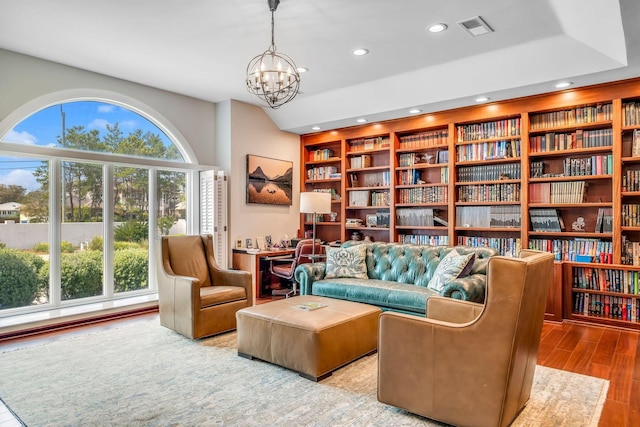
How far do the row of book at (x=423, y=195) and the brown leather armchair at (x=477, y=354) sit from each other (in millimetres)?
3342

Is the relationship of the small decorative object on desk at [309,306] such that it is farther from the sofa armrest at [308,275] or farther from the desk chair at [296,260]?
the desk chair at [296,260]

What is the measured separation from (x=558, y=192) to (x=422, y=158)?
191 cm

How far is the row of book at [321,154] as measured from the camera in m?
7.03

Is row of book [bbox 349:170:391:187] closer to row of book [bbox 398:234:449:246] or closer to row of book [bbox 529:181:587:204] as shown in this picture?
row of book [bbox 398:234:449:246]

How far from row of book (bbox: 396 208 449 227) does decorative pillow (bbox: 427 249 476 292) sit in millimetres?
1873

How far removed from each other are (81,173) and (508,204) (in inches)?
208

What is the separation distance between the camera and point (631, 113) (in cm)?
439

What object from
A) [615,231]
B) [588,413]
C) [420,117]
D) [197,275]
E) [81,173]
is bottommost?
[588,413]

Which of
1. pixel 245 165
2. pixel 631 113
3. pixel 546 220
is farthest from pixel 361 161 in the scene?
pixel 631 113

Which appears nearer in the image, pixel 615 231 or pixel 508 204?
pixel 615 231

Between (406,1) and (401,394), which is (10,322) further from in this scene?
(406,1)

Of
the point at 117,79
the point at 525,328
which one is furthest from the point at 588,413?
the point at 117,79

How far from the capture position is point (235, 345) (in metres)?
3.77

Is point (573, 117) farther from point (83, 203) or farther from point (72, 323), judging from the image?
point (72, 323)
